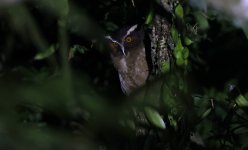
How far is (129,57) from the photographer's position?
1717 mm

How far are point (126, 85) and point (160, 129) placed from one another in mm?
426

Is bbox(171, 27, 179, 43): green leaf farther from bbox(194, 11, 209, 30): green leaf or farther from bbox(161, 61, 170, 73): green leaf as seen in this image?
bbox(194, 11, 209, 30): green leaf

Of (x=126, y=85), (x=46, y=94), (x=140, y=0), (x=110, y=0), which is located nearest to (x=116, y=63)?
(x=126, y=85)

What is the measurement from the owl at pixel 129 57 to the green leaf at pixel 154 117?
364 mm

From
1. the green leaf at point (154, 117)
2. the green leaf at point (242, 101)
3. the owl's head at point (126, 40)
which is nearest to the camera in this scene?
the green leaf at point (154, 117)

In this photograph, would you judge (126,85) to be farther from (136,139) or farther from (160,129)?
(160,129)

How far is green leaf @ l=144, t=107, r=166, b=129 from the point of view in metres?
1.17

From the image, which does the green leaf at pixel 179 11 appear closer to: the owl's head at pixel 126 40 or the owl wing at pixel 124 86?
the owl's head at pixel 126 40

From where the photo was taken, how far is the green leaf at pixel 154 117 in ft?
3.85

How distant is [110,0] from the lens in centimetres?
165

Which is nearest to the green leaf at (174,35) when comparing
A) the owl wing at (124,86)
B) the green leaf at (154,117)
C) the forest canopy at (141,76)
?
the forest canopy at (141,76)

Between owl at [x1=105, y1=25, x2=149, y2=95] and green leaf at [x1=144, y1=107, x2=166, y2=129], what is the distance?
14.3 inches

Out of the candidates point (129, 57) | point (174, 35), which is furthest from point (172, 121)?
point (129, 57)

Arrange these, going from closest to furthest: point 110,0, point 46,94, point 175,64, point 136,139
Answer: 1. point 46,94
2. point 175,64
3. point 136,139
4. point 110,0
